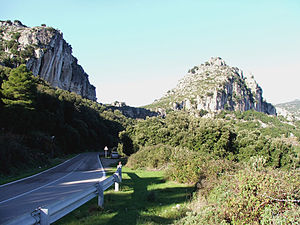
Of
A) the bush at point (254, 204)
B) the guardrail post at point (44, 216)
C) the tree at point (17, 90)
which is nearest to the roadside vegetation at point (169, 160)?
the bush at point (254, 204)

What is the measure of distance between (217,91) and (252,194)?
132 meters

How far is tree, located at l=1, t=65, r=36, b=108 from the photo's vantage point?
30.1 metres

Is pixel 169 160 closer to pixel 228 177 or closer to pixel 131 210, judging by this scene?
pixel 228 177

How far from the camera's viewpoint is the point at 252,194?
4301mm

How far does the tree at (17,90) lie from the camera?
98.7ft

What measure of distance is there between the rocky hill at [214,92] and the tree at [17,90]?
84.2 metres

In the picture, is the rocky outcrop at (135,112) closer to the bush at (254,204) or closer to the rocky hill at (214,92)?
the rocky hill at (214,92)

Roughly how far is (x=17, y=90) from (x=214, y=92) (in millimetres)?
115044

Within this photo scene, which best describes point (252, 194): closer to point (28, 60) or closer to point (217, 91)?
point (28, 60)

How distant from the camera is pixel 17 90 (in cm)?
3073

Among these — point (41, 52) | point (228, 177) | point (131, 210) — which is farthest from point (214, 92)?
point (131, 210)

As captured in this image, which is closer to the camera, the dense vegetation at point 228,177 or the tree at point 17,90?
the dense vegetation at point 228,177

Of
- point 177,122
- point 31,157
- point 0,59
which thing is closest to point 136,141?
point 177,122

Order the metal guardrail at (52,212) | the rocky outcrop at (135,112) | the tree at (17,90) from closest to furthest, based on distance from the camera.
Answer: the metal guardrail at (52,212), the tree at (17,90), the rocky outcrop at (135,112)
